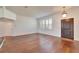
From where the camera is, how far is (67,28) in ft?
5.25

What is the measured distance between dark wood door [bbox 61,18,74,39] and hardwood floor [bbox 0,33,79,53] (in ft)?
0.30

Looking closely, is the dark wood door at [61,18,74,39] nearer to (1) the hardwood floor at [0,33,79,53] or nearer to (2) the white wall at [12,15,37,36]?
(1) the hardwood floor at [0,33,79,53]

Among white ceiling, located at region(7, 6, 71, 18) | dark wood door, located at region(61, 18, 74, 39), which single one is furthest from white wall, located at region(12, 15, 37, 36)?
dark wood door, located at region(61, 18, 74, 39)

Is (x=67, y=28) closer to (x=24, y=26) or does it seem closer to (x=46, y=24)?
(x=46, y=24)

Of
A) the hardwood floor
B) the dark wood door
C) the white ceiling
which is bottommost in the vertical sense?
the hardwood floor

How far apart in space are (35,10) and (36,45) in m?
0.61

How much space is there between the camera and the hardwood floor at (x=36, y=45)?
1.50 meters

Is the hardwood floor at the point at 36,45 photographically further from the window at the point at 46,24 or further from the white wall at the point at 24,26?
the window at the point at 46,24

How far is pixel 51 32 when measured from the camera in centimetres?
166

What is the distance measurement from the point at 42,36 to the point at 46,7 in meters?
0.52

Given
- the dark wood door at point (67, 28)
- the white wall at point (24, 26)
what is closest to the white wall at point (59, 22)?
the dark wood door at point (67, 28)

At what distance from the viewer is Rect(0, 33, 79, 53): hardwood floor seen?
150 cm

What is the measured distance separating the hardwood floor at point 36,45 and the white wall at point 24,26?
0.09m
